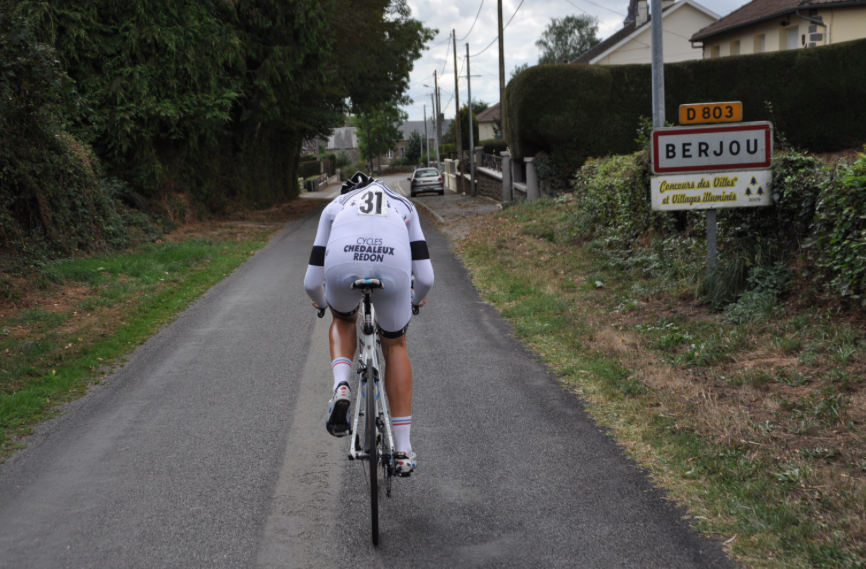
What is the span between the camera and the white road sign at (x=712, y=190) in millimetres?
8602

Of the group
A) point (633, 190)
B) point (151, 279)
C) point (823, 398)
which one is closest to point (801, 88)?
point (633, 190)

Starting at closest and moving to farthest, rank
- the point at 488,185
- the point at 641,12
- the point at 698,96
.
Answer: the point at 698,96 → the point at 488,185 → the point at 641,12

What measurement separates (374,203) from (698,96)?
24149 mm

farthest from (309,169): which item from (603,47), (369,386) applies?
(369,386)

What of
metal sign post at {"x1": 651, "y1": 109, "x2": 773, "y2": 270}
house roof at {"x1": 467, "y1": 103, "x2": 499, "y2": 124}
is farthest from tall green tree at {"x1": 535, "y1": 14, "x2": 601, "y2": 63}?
metal sign post at {"x1": 651, "y1": 109, "x2": 773, "y2": 270}

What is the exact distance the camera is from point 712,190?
8.88 m

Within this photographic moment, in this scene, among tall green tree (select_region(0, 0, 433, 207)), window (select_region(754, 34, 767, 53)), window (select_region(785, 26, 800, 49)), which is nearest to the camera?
tall green tree (select_region(0, 0, 433, 207))

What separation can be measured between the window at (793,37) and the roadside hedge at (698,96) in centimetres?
654

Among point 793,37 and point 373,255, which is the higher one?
point 793,37

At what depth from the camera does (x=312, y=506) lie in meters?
4.43

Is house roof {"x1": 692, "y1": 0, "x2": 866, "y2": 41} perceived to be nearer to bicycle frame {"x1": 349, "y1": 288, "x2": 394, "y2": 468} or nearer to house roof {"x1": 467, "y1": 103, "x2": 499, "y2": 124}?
bicycle frame {"x1": 349, "y1": 288, "x2": 394, "y2": 468}

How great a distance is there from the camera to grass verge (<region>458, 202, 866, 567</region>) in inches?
154

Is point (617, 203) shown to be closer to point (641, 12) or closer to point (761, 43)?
point (761, 43)

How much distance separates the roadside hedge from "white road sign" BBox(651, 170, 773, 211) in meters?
16.1
